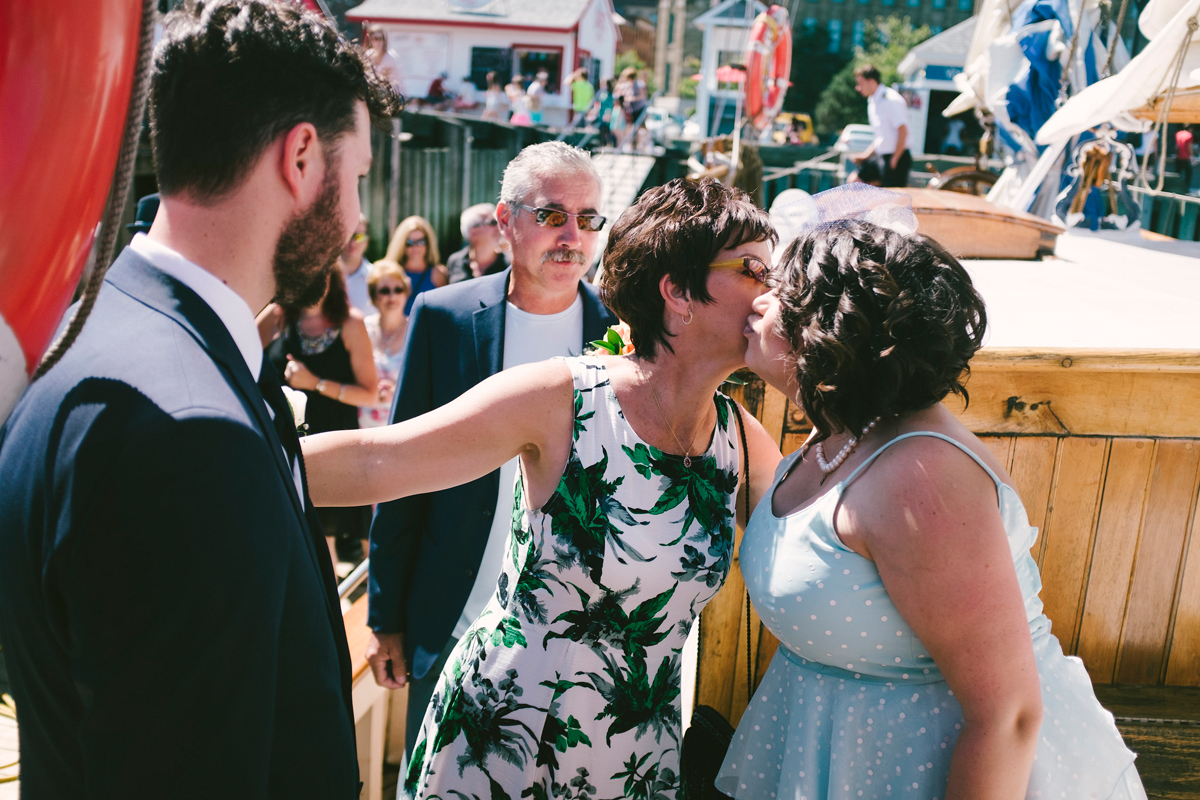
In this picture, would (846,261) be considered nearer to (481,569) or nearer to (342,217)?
(342,217)

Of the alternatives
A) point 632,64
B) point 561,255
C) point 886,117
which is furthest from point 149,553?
point 632,64

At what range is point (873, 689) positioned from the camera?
1.42 meters

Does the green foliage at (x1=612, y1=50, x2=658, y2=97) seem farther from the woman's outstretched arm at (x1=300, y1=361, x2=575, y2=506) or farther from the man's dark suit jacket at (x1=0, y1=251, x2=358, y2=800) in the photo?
the man's dark suit jacket at (x1=0, y1=251, x2=358, y2=800)

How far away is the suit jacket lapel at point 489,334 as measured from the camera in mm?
2512

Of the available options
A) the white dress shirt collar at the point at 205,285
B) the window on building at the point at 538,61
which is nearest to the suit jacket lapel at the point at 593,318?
the white dress shirt collar at the point at 205,285

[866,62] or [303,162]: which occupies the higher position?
[866,62]

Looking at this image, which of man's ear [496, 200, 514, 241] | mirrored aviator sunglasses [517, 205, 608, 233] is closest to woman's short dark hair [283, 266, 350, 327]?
man's ear [496, 200, 514, 241]

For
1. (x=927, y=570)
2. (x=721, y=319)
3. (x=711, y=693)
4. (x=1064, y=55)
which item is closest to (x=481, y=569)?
(x=711, y=693)

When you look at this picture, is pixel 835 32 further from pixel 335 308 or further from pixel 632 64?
pixel 335 308

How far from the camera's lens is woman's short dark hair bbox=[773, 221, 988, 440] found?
1.33 m

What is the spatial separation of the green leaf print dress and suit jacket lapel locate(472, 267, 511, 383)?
0.82m

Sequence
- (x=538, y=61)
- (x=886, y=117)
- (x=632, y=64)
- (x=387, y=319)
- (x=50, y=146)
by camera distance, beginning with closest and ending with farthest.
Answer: (x=50, y=146) → (x=387, y=319) → (x=886, y=117) → (x=538, y=61) → (x=632, y=64)

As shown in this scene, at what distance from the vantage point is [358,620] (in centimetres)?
298

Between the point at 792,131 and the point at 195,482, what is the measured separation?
30.1 meters
